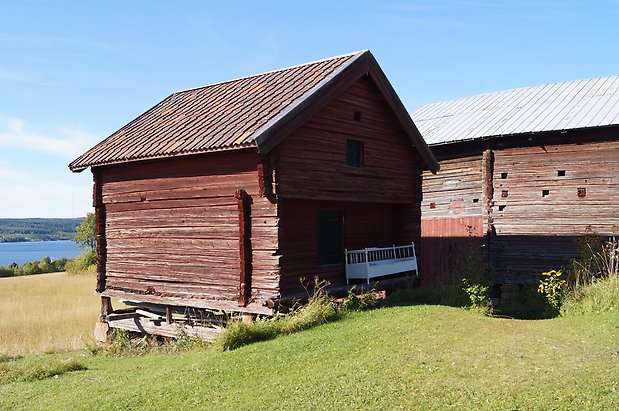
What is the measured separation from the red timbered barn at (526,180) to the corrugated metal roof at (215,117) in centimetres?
814

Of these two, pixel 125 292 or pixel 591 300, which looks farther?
pixel 125 292

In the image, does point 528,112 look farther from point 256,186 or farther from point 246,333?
point 246,333

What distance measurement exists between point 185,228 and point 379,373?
8167 millimetres

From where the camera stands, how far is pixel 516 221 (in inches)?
861

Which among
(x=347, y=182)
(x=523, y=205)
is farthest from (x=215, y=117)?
(x=523, y=205)

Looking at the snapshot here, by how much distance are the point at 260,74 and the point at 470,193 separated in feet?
31.0

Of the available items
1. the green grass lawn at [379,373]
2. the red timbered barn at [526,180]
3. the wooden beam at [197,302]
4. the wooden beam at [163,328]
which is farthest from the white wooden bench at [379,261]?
the red timbered barn at [526,180]

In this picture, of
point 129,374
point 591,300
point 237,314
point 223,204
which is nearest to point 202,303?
point 237,314

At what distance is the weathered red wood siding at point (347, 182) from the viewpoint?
49.6 ft

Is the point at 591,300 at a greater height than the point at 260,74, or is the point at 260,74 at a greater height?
the point at 260,74

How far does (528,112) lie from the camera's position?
22.9 metres

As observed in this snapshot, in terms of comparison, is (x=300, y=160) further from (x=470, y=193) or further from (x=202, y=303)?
(x=470, y=193)

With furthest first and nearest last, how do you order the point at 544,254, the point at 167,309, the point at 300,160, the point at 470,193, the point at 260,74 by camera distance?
the point at 470,193 < the point at 544,254 < the point at 260,74 < the point at 167,309 < the point at 300,160

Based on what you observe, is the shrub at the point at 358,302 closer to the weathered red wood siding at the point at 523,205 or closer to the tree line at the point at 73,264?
the weathered red wood siding at the point at 523,205
